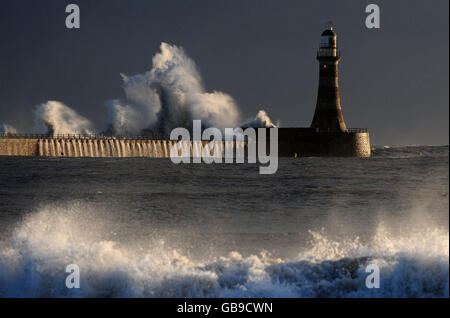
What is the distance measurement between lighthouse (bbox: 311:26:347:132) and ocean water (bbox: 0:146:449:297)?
9.32m

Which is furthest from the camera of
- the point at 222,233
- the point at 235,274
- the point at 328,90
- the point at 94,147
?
the point at 94,147

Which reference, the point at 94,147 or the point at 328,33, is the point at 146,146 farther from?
the point at 328,33

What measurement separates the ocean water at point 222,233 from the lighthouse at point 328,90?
30.6 feet

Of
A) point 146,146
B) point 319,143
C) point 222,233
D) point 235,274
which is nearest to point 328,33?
point 319,143

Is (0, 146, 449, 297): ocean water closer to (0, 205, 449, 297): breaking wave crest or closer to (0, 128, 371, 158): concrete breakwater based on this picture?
(0, 205, 449, 297): breaking wave crest

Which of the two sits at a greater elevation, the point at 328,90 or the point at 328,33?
the point at 328,33

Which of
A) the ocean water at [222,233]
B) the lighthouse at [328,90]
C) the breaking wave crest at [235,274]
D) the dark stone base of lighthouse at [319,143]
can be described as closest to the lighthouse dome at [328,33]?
the lighthouse at [328,90]

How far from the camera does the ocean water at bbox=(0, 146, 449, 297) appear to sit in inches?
288

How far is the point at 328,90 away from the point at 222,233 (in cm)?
2806

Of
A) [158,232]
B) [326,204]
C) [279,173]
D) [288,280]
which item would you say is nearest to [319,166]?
[279,173]

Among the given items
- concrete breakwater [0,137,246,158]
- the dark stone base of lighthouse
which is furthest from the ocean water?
the dark stone base of lighthouse

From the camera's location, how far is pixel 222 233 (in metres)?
13.4

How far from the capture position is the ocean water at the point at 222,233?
730 cm
